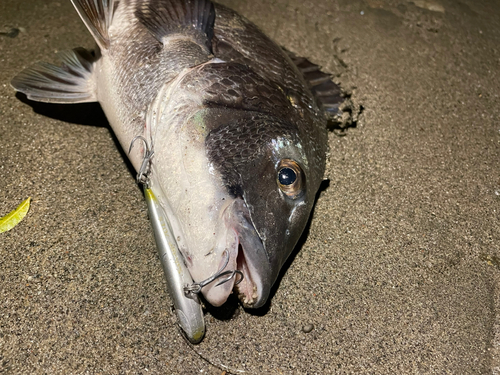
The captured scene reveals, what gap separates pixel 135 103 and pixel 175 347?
4.68 ft

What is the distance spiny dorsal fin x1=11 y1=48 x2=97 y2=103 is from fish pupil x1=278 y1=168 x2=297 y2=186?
5.25 ft

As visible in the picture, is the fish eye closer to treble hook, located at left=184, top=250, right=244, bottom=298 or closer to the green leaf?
treble hook, located at left=184, top=250, right=244, bottom=298

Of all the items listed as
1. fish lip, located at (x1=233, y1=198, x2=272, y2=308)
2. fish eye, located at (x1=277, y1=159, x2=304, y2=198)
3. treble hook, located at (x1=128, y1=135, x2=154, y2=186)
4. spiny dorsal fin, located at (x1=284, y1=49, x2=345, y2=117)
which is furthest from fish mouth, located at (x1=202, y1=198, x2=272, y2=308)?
spiny dorsal fin, located at (x1=284, y1=49, x2=345, y2=117)

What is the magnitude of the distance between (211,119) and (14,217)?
53.7 inches

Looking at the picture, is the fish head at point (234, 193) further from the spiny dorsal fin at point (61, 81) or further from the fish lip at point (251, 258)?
the spiny dorsal fin at point (61, 81)

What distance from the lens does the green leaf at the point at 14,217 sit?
2461 millimetres

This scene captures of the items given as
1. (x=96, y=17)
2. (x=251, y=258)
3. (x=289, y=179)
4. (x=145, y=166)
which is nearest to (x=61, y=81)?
(x=96, y=17)

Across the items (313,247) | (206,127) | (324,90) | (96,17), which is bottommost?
(313,247)

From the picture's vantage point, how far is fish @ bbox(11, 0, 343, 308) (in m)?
1.97

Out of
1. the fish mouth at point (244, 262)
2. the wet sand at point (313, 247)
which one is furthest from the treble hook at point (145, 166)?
the fish mouth at point (244, 262)

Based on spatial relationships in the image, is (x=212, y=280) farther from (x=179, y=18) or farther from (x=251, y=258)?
(x=179, y=18)

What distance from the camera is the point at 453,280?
8.80ft

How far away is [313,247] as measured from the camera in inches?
106

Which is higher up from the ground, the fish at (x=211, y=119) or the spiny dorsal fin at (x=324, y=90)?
the fish at (x=211, y=119)
